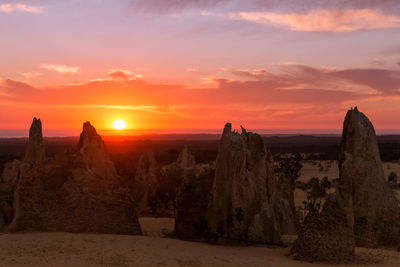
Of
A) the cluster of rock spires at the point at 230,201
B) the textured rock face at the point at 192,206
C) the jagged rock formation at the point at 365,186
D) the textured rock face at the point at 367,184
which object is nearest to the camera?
the cluster of rock spires at the point at 230,201

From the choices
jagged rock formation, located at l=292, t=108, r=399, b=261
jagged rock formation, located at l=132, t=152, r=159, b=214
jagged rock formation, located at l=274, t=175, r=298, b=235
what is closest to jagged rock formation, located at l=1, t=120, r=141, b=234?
jagged rock formation, located at l=274, t=175, r=298, b=235

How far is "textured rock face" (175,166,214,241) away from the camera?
51.5 ft

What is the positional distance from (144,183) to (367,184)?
44.8ft

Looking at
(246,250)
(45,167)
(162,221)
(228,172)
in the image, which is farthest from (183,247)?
(162,221)

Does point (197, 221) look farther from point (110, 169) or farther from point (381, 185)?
point (381, 185)

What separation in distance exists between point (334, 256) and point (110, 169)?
8.42 meters

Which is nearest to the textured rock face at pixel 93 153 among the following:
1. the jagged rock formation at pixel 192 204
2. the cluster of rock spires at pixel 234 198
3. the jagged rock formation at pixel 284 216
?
the jagged rock formation at pixel 192 204

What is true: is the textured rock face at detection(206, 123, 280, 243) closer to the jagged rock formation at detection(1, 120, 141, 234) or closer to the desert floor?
the desert floor

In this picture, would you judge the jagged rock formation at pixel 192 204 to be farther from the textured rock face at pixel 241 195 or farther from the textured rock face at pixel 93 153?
the textured rock face at pixel 93 153

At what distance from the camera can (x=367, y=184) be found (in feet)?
54.2

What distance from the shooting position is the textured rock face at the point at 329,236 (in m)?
12.7

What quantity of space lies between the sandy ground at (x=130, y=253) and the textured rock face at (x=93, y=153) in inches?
106

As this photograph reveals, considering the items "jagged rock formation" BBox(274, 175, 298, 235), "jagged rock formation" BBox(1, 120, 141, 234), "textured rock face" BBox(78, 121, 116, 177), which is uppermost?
"textured rock face" BBox(78, 121, 116, 177)

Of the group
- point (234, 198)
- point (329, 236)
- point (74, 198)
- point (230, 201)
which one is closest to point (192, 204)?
point (230, 201)
